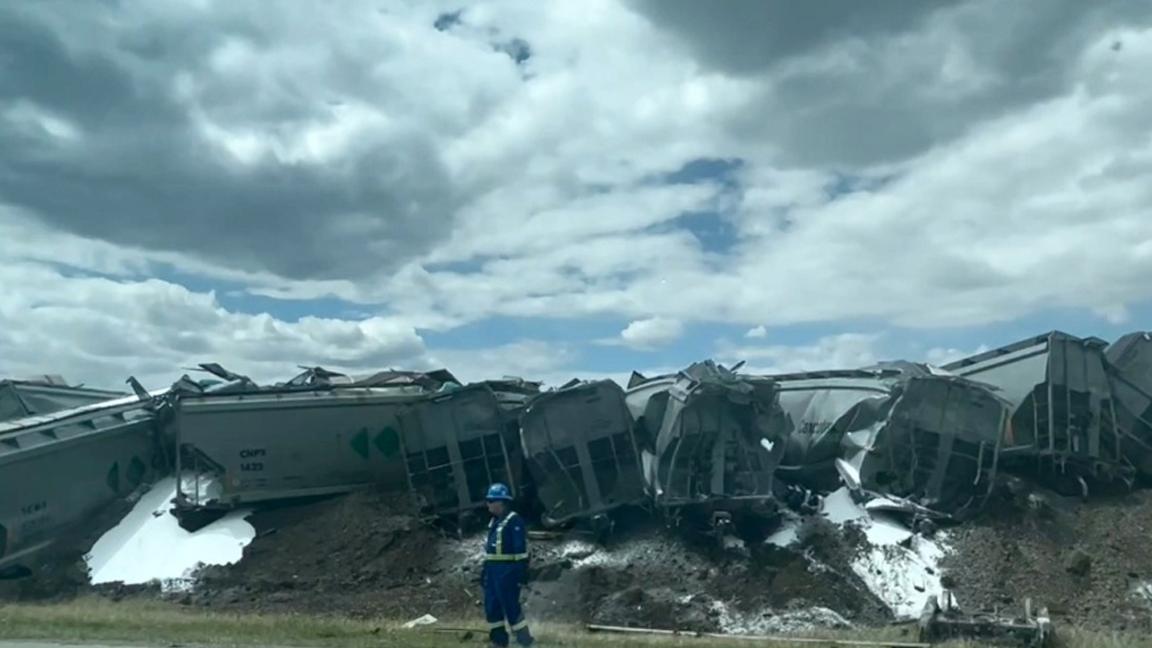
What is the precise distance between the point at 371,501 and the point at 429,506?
105 cm

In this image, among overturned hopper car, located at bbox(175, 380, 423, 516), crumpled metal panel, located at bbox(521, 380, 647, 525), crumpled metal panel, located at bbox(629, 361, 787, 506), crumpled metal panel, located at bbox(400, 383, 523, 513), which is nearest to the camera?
crumpled metal panel, located at bbox(629, 361, 787, 506)

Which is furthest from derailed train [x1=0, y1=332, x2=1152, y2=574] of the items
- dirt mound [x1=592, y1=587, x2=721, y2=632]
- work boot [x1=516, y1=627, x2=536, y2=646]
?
work boot [x1=516, y1=627, x2=536, y2=646]

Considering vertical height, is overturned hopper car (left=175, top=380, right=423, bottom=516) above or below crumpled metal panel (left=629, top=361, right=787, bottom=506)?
Result: above

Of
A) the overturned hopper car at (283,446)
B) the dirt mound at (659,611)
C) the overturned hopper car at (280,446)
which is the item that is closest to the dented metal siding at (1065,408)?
the dirt mound at (659,611)

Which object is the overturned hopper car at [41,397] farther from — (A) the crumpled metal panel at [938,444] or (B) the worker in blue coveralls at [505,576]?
(B) the worker in blue coveralls at [505,576]

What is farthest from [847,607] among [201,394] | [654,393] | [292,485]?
[201,394]

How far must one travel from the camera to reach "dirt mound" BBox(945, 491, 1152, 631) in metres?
15.4

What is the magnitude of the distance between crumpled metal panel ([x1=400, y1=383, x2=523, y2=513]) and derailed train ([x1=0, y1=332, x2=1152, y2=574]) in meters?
0.02

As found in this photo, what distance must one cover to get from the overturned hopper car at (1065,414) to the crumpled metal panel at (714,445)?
399cm

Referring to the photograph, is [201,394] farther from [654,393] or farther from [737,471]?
[737,471]

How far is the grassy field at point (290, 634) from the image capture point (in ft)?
38.8

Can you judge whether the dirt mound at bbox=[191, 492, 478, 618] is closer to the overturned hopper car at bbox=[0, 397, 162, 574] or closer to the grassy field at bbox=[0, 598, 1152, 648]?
the grassy field at bbox=[0, 598, 1152, 648]

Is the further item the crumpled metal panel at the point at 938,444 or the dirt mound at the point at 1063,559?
the crumpled metal panel at the point at 938,444

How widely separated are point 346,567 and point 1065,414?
35.9 ft
